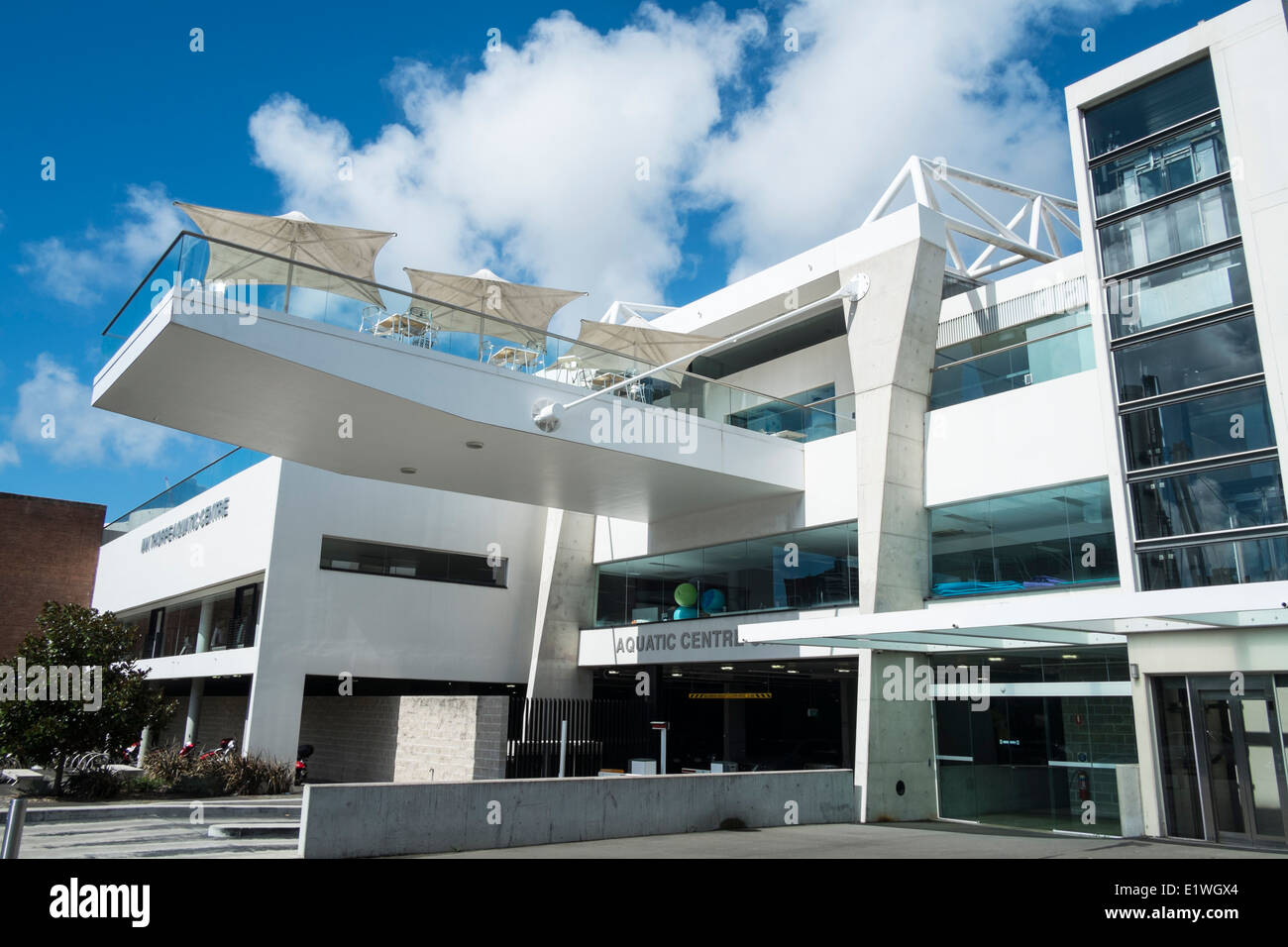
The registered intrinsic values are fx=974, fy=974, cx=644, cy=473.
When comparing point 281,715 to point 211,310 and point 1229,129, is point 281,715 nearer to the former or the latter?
point 211,310

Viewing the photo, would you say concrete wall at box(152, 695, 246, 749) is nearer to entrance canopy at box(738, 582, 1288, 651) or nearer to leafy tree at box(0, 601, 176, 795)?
leafy tree at box(0, 601, 176, 795)

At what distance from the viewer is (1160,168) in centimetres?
1438

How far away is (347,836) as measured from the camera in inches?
391

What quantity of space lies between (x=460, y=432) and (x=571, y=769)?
7.76 meters

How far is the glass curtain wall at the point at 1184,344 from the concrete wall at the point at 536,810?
6.20 m

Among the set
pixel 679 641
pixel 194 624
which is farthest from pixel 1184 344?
pixel 194 624

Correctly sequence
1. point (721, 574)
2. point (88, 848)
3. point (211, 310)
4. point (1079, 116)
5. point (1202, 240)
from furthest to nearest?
point (721, 574) < point (1079, 116) < point (1202, 240) < point (211, 310) < point (88, 848)

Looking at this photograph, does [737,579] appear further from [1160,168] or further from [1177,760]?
[1160,168]

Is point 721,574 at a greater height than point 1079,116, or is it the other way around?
point 1079,116

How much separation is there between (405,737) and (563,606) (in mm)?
4998

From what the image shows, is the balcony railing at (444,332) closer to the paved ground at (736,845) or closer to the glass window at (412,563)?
the paved ground at (736,845)

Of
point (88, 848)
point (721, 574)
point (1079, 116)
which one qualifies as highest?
point (1079, 116)

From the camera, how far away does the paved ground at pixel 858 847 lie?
10.9 meters
